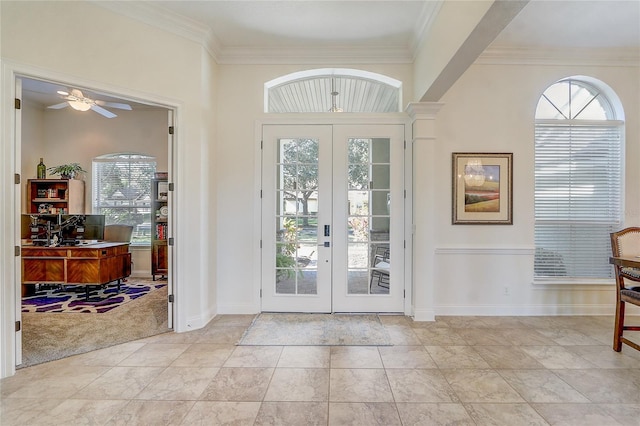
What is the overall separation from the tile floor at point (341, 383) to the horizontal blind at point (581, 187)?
110 centimetres

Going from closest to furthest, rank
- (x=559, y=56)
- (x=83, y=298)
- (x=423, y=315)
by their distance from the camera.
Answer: (x=423, y=315) < (x=559, y=56) < (x=83, y=298)

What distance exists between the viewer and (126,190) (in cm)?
596

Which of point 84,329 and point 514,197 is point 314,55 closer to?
point 514,197

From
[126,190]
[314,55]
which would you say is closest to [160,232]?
[126,190]

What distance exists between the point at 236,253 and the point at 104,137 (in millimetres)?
4270

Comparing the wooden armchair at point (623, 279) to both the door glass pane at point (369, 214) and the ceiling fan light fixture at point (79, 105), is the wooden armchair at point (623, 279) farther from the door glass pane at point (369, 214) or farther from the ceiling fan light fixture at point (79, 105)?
the ceiling fan light fixture at point (79, 105)

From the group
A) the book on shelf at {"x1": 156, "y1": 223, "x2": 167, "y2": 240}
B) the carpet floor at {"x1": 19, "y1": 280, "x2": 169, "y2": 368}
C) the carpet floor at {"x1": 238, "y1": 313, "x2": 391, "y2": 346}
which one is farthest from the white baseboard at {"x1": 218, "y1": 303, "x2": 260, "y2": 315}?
the book on shelf at {"x1": 156, "y1": 223, "x2": 167, "y2": 240}

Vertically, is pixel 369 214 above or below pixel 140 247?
above

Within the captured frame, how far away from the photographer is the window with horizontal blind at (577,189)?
12.2ft

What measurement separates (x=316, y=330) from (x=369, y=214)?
1508mm

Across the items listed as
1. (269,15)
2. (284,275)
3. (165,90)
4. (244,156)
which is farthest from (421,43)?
(284,275)

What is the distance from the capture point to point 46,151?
573cm

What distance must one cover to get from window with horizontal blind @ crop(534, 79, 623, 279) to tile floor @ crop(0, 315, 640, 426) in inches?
38.6

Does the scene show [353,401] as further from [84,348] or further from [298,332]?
[84,348]
